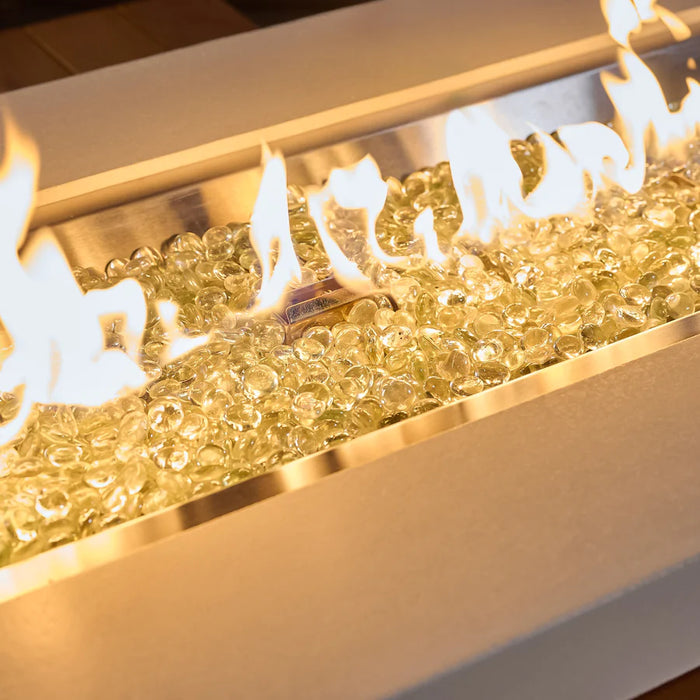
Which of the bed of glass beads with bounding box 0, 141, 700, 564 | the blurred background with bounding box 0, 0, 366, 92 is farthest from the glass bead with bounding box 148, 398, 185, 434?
the blurred background with bounding box 0, 0, 366, 92

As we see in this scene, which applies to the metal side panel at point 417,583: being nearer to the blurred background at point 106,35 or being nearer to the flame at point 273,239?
the flame at point 273,239

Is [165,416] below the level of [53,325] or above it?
below

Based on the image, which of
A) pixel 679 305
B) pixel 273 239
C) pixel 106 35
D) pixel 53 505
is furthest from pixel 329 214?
pixel 106 35

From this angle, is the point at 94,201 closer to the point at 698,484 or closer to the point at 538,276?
the point at 538,276

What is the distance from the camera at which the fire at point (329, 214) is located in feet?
3.61

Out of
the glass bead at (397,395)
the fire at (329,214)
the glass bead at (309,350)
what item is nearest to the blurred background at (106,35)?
the fire at (329,214)

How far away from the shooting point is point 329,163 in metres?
1.39

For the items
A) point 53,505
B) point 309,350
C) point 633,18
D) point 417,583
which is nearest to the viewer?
point 417,583

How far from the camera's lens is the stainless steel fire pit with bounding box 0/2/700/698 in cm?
68

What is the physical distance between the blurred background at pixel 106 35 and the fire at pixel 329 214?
0.39 metres

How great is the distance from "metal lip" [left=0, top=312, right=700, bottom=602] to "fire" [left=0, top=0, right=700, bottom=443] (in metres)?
0.32

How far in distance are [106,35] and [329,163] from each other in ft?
2.16

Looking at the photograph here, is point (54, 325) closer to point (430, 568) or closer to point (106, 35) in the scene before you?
point (430, 568)

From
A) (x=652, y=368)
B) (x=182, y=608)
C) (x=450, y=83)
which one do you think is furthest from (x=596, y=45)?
(x=182, y=608)
